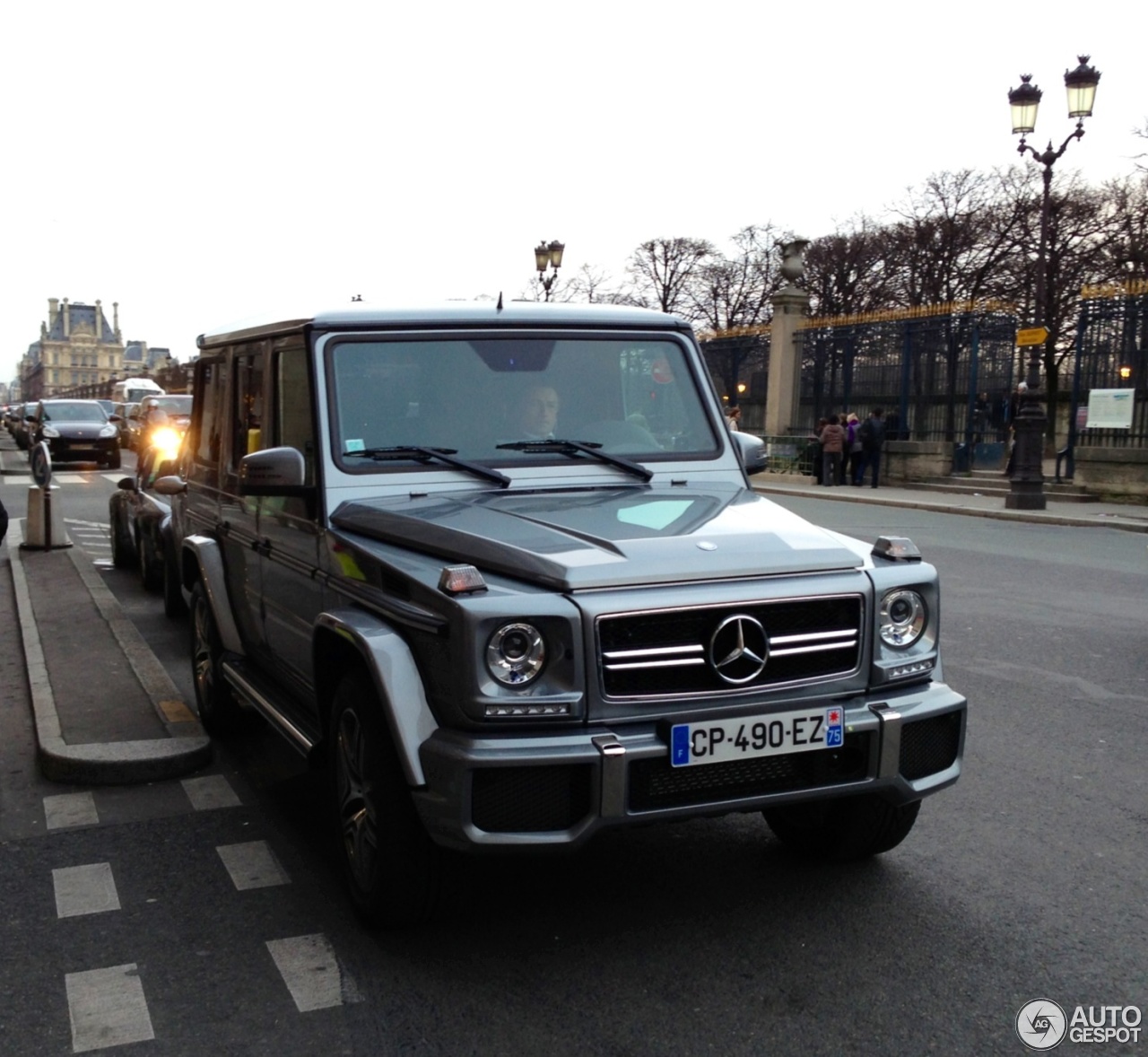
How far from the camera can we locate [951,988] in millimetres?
3480

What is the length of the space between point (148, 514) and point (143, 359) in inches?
7079

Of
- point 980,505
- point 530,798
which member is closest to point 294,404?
point 530,798

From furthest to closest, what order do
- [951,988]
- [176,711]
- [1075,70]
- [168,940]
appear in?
1. [1075,70]
2. [176,711]
3. [168,940]
4. [951,988]

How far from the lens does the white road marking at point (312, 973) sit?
135 inches

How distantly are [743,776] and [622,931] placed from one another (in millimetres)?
675

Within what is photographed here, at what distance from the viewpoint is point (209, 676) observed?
6.18 metres

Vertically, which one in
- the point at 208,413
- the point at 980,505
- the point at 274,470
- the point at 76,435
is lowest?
the point at 980,505

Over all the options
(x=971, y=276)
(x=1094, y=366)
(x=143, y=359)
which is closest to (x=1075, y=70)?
(x=1094, y=366)

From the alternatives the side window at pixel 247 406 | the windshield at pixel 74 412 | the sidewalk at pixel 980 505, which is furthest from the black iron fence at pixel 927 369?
the side window at pixel 247 406

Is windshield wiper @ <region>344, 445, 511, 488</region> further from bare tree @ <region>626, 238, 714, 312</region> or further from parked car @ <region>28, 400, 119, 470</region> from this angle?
bare tree @ <region>626, 238, 714, 312</region>

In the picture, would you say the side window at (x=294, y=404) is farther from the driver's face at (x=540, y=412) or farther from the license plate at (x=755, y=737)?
the license plate at (x=755, y=737)

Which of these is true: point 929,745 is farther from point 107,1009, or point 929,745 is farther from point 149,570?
point 149,570

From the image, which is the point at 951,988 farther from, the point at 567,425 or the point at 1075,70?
the point at 1075,70

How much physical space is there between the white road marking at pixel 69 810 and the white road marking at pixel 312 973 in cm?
151
